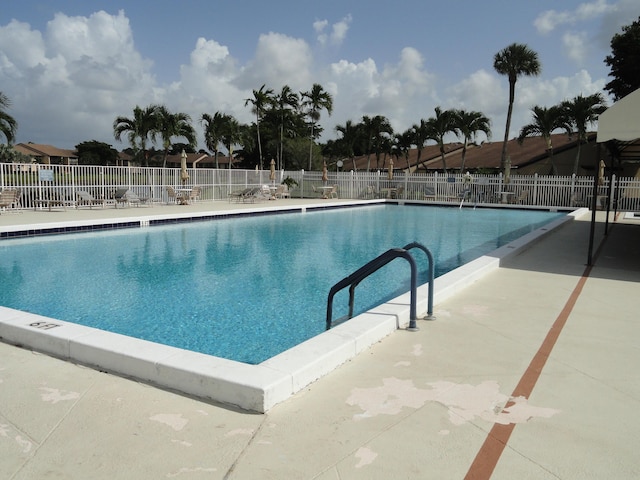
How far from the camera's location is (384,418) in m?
2.82

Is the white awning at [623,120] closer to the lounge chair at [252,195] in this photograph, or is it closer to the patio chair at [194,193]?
the patio chair at [194,193]

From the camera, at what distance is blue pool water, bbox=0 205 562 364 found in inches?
222

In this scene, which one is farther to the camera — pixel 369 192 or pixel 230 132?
pixel 230 132

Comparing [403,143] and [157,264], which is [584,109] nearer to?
[403,143]

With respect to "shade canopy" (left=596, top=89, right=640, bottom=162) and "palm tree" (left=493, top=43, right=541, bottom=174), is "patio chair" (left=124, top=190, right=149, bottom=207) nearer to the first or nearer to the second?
"shade canopy" (left=596, top=89, right=640, bottom=162)

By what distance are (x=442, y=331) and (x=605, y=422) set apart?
168 centimetres

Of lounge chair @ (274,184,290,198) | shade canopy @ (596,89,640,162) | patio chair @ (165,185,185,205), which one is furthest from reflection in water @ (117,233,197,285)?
lounge chair @ (274,184,290,198)

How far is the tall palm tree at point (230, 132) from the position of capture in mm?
37875

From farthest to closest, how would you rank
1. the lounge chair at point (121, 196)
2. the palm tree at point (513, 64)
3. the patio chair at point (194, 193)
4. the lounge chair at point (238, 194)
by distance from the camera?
the palm tree at point (513, 64)
the lounge chair at point (238, 194)
the patio chair at point (194, 193)
the lounge chair at point (121, 196)

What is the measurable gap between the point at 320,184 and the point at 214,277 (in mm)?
22168

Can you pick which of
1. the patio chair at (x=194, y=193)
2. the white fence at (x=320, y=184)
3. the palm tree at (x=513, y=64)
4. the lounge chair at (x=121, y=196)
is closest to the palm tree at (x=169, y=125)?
the white fence at (x=320, y=184)

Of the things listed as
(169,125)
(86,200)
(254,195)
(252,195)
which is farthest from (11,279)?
(169,125)

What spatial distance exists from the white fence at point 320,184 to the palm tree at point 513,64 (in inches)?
265

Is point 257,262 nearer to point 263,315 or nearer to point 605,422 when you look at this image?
point 263,315
